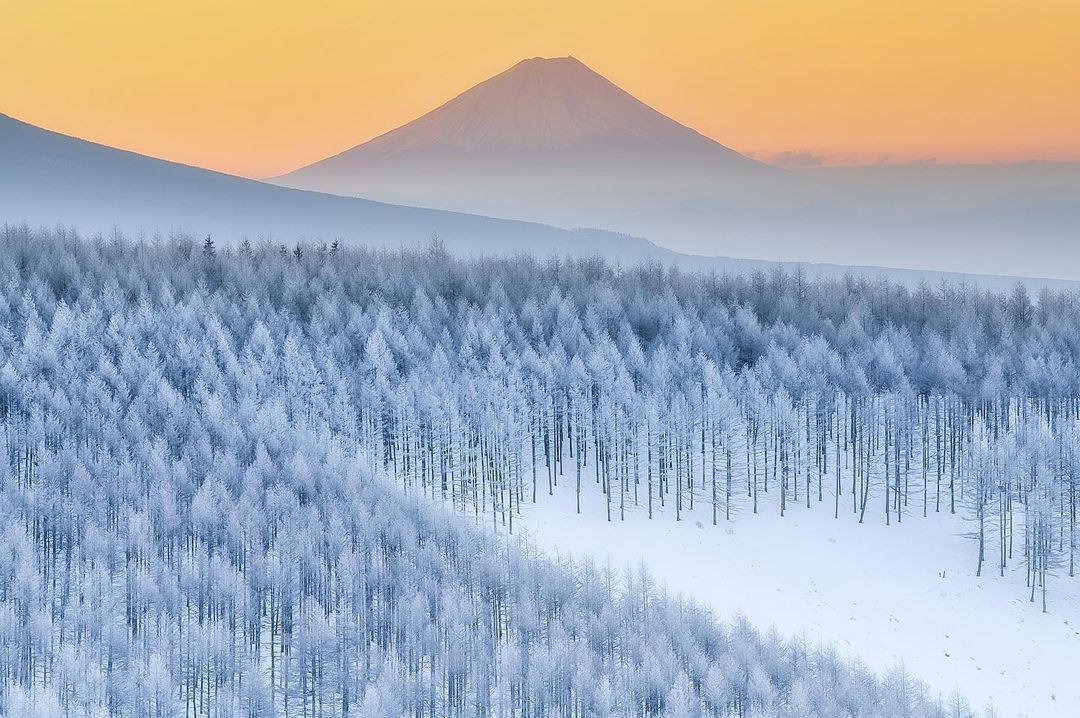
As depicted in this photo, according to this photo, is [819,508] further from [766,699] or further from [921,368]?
[766,699]

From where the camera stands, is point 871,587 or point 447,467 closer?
point 871,587

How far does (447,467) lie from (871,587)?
22.1 meters

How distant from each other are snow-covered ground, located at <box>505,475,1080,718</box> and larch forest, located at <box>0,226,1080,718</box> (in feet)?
3.36

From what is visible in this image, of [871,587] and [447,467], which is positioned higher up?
[447,467]

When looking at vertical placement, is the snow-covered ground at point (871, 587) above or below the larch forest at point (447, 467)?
below

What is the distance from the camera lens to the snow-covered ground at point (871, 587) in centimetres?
4609

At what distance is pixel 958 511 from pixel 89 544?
41484 millimetres

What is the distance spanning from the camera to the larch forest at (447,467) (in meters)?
36.5

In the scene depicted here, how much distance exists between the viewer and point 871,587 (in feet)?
171

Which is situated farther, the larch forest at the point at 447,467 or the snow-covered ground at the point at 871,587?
the snow-covered ground at the point at 871,587

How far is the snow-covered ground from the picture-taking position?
46094 millimetres

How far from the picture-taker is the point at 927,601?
51406 millimetres

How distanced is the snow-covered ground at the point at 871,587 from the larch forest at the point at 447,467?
1023mm

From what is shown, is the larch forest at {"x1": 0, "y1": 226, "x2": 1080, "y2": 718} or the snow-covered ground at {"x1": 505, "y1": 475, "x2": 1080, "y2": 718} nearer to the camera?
the larch forest at {"x1": 0, "y1": 226, "x2": 1080, "y2": 718}
